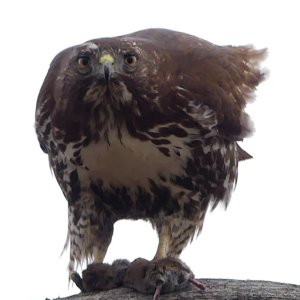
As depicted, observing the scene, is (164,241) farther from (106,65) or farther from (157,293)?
(106,65)

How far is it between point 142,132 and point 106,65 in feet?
2.35

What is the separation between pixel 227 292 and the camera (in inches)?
251

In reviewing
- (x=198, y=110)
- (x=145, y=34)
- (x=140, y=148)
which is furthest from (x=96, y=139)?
(x=145, y=34)

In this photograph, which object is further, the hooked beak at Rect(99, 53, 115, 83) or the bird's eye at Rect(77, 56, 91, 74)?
the bird's eye at Rect(77, 56, 91, 74)

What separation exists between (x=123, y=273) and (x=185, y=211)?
3.71 ft

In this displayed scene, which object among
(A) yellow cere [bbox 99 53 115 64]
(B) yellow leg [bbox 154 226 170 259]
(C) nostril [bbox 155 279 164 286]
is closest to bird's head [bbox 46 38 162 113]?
(A) yellow cere [bbox 99 53 115 64]

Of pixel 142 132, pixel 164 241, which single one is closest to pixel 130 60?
pixel 142 132

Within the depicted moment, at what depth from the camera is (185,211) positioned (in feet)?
26.4

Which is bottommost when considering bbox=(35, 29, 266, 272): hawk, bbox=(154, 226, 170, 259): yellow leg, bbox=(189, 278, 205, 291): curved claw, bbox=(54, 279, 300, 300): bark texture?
bbox=(54, 279, 300, 300): bark texture

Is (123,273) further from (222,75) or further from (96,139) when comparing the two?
(222,75)

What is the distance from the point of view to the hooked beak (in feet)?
23.1

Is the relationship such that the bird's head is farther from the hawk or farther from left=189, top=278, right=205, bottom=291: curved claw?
Result: left=189, top=278, right=205, bottom=291: curved claw

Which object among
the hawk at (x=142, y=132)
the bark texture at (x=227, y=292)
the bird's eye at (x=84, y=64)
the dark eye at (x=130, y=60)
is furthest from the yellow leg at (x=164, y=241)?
the bird's eye at (x=84, y=64)

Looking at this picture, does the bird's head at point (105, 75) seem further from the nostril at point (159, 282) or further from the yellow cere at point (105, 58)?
the nostril at point (159, 282)
